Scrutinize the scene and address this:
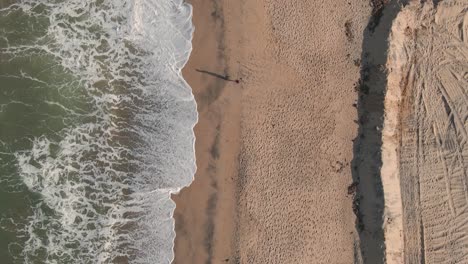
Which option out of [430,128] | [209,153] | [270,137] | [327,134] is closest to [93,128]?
[209,153]

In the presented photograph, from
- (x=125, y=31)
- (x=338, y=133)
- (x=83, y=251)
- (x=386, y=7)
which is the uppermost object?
(x=386, y=7)

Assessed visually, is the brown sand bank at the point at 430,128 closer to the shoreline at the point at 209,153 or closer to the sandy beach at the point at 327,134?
the sandy beach at the point at 327,134

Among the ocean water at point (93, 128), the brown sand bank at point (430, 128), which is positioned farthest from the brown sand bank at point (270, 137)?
the brown sand bank at point (430, 128)

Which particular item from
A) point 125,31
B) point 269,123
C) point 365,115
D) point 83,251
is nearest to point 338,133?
point 365,115

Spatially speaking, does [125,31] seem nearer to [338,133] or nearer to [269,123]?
[269,123]

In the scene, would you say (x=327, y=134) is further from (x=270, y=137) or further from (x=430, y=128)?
(x=430, y=128)

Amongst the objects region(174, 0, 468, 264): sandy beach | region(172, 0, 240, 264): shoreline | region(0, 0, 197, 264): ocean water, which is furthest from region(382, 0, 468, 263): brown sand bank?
region(0, 0, 197, 264): ocean water
